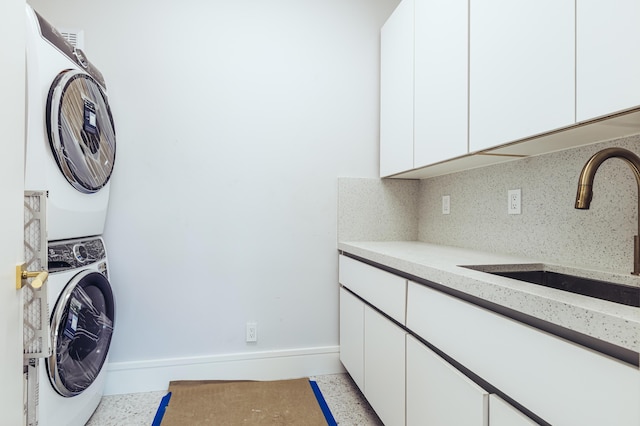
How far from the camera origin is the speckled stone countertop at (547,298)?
0.66 meters

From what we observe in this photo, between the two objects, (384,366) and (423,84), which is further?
(423,84)

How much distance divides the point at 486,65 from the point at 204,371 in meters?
2.29

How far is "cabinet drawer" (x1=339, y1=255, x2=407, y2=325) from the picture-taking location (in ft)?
5.05

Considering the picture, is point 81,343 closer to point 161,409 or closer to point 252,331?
point 161,409

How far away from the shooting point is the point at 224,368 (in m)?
2.31

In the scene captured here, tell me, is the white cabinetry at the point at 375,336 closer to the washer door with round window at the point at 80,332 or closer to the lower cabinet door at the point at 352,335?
the lower cabinet door at the point at 352,335

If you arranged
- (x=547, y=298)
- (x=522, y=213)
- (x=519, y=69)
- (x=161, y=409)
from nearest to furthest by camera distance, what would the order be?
1. (x=547, y=298)
2. (x=519, y=69)
3. (x=522, y=213)
4. (x=161, y=409)

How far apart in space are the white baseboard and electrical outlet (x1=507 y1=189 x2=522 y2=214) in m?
1.48

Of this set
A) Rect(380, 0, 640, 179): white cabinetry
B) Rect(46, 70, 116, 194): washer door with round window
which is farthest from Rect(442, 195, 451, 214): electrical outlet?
Rect(46, 70, 116, 194): washer door with round window

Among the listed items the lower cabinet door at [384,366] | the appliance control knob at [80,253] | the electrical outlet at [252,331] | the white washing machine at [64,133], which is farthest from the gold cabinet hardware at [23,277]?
the electrical outlet at [252,331]

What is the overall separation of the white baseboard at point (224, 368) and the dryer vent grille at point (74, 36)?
1.93m

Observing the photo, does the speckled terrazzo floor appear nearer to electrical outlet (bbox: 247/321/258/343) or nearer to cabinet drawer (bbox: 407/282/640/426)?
electrical outlet (bbox: 247/321/258/343)

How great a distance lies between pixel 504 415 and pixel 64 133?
1.86 meters

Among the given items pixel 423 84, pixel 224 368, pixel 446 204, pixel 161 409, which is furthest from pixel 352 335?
pixel 423 84
